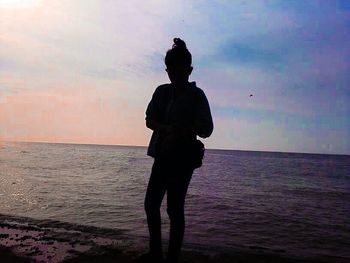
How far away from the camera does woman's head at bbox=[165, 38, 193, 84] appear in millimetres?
4223

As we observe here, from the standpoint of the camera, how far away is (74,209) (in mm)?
13961

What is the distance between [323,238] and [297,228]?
1421mm

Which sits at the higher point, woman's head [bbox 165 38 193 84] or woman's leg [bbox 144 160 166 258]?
woman's head [bbox 165 38 193 84]

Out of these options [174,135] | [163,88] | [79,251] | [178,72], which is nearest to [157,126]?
[174,135]

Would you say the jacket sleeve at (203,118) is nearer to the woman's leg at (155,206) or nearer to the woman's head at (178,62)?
the woman's head at (178,62)

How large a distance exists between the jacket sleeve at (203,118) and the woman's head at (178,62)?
1.00 feet

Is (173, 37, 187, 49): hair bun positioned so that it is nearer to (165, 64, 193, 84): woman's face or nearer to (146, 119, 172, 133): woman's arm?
(165, 64, 193, 84): woman's face

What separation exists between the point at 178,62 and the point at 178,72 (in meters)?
0.12

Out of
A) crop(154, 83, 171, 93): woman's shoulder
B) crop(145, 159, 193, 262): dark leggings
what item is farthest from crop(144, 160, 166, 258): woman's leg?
crop(154, 83, 171, 93): woman's shoulder

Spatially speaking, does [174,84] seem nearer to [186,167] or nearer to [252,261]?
[186,167]

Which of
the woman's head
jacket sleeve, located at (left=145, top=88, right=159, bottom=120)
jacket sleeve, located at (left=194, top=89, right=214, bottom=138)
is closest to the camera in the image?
jacket sleeve, located at (left=194, top=89, right=214, bottom=138)

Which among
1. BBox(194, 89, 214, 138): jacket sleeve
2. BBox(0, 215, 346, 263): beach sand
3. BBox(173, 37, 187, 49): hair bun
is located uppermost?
BBox(173, 37, 187, 49): hair bun

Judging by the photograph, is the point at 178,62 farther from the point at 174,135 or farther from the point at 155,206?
the point at 155,206

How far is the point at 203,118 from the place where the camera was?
411cm
